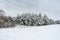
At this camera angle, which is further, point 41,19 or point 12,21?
point 41,19

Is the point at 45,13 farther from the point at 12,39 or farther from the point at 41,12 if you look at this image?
the point at 12,39

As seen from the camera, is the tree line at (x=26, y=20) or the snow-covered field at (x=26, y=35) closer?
the snow-covered field at (x=26, y=35)

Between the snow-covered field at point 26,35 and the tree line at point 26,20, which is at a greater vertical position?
the tree line at point 26,20

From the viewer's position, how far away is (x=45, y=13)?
4.11m

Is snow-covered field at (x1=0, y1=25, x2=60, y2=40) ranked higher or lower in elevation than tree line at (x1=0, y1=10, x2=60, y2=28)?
lower

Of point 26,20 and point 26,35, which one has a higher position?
point 26,20

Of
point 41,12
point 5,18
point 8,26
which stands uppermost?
point 41,12

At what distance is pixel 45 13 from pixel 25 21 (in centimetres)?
113

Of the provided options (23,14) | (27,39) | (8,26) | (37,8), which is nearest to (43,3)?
(37,8)

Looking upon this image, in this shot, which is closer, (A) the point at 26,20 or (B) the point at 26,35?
(B) the point at 26,35

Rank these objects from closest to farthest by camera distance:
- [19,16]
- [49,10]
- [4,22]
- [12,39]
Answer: [12,39]
[4,22]
[19,16]
[49,10]

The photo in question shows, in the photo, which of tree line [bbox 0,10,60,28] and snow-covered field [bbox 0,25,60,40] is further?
tree line [bbox 0,10,60,28]

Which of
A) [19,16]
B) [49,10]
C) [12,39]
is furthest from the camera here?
[49,10]

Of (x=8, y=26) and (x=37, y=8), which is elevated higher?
(x=37, y=8)
